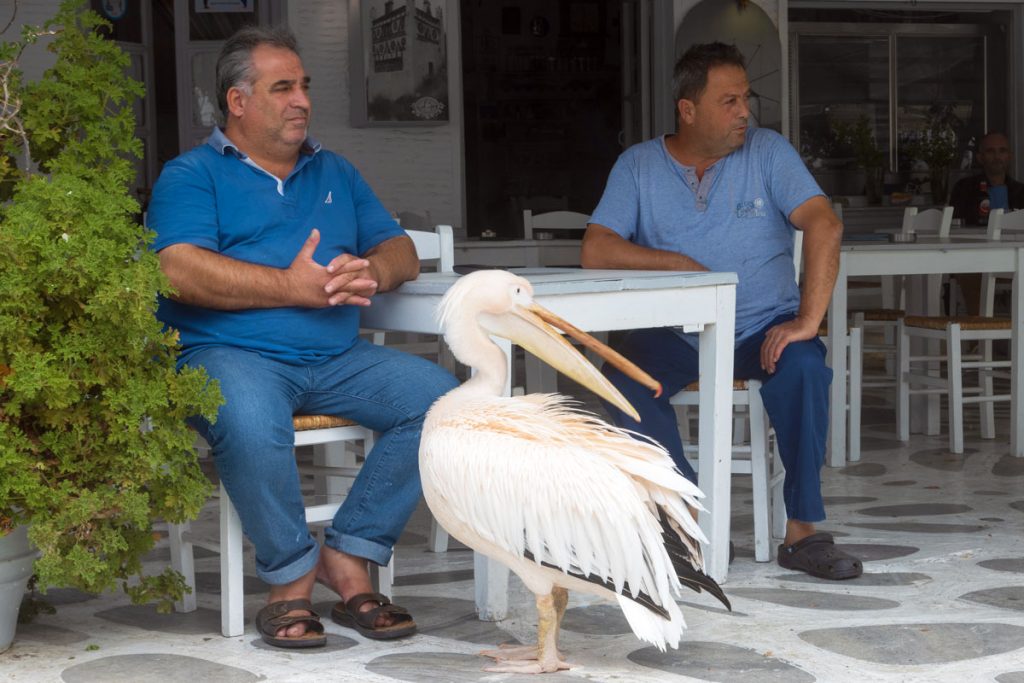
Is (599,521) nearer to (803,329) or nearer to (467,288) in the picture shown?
(467,288)

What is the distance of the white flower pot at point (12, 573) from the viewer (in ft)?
9.91

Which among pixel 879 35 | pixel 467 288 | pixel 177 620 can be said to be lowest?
pixel 177 620

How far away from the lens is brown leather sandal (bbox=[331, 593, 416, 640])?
3252 millimetres

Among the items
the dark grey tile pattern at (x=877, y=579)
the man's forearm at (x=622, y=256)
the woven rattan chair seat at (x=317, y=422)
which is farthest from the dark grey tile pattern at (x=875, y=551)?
the woven rattan chair seat at (x=317, y=422)

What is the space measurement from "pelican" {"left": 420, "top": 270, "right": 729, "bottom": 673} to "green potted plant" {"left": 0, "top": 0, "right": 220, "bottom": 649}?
59 cm

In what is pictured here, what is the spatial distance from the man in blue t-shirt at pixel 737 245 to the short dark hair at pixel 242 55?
3.73 ft

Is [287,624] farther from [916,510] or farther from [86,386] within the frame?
[916,510]

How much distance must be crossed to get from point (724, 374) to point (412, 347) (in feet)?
8.63

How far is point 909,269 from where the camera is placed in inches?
228

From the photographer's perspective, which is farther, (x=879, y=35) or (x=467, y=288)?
(x=879, y=35)

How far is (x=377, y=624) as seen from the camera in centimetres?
326

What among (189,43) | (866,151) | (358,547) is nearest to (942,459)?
(358,547)

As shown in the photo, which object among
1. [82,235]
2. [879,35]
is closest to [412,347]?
[82,235]

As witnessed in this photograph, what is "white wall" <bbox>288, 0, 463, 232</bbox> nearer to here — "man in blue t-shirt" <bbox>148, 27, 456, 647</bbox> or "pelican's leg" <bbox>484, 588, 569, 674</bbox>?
"man in blue t-shirt" <bbox>148, 27, 456, 647</bbox>
